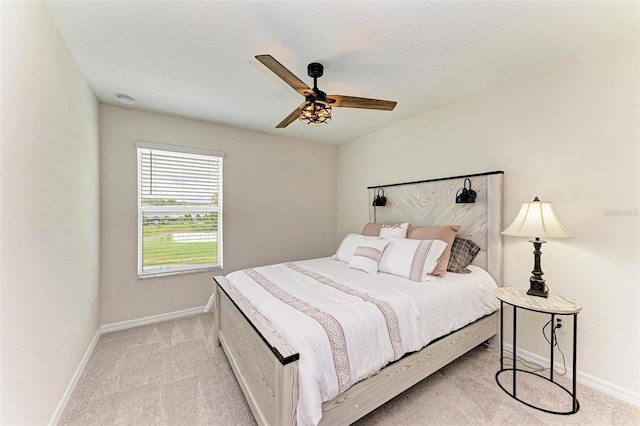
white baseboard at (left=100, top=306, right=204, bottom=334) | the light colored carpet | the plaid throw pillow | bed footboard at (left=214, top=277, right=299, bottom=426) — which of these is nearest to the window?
white baseboard at (left=100, top=306, right=204, bottom=334)

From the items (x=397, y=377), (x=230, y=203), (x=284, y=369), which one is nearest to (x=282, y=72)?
(x=284, y=369)

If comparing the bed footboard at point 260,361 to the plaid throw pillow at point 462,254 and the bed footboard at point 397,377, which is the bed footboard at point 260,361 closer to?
the bed footboard at point 397,377

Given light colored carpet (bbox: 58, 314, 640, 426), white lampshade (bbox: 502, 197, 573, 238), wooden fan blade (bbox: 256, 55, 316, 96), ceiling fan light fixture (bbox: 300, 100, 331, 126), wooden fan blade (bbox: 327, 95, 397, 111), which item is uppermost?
wooden fan blade (bbox: 256, 55, 316, 96)

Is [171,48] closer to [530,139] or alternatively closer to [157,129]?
[157,129]

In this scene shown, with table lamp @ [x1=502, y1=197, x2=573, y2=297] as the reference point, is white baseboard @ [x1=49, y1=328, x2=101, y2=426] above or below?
below

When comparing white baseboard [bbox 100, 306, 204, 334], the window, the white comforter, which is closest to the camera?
the white comforter

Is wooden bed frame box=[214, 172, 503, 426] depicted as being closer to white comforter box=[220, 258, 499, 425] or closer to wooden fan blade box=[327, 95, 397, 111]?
white comforter box=[220, 258, 499, 425]

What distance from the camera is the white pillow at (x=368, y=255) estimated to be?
262 cm

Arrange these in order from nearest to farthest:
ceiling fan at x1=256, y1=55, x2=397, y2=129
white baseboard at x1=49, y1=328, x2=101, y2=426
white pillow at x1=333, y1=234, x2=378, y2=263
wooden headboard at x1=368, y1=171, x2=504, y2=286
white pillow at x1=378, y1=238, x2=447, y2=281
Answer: white baseboard at x1=49, y1=328, x2=101, y2=426 → ceiling fan at x1=256, y1=55, x2=397, y2=129 → white pillow at x1=378, y1=238, x2=447, y2=281 → wooden headboard at x1=368, y1=171, x2=504, y2=286 → white pillow at x1=333, y1=234, x2=378, y2=263

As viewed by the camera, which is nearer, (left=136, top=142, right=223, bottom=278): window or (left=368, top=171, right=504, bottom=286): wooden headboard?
(left=368, top=171, right=504, bottom=286): wooden headboard

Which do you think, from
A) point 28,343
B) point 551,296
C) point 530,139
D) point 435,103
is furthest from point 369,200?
point 28,343

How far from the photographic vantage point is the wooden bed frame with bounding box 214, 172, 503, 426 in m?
1.36

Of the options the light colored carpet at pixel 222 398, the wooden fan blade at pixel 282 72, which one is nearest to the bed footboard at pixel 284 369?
the light colored carpet at pixel 222 398

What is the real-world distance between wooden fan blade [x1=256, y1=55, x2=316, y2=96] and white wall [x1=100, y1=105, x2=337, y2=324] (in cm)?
216
